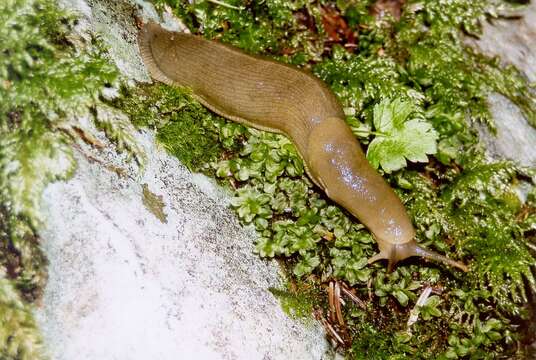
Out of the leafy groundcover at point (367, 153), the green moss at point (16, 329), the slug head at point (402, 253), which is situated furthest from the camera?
the slug head at point (402, 253)

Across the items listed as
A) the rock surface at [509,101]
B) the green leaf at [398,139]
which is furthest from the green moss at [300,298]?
the rock surface at [509,101]

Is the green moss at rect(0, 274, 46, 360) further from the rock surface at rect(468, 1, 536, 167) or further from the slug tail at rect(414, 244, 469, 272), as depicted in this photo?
the rock surface at rect(468, 1, 536, 167)

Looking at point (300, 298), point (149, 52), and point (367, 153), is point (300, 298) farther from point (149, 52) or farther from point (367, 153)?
point (149, 52)

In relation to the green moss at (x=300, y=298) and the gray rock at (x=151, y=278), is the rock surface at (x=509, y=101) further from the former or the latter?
the gray rock at (x=151, y=278)

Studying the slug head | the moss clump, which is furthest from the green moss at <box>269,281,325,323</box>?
the moss clump

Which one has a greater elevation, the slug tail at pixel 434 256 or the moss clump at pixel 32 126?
the moss clump at pixel 32 126

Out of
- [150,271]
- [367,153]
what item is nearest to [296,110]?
[367,153]

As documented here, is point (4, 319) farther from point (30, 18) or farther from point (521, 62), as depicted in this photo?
point (521, 62)

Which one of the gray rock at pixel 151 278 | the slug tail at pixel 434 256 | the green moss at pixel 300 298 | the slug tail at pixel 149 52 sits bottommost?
the green moss at pixel 300 298
